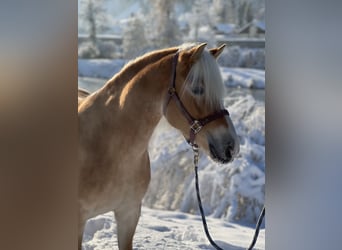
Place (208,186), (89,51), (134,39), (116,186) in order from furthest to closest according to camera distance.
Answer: (89,51) → (134,39) → (208,186) → (116,186)

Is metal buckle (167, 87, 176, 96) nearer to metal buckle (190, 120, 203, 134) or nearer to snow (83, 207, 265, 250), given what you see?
metal buckle (190, 120, 203, 134)

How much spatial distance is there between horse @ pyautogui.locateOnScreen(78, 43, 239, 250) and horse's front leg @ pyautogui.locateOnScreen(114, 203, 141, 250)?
59 millimetres

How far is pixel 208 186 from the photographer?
3.10 meters

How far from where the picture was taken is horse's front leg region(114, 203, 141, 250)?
5.68 ft

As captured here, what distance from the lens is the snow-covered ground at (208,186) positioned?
8.79ft

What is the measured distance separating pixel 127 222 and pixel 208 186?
4.58 feet

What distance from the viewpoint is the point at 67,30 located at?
0.64 meters

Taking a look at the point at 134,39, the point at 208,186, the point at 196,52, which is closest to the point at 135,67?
the point at 196,52

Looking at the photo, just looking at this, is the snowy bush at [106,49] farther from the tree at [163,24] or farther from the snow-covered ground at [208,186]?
the tree at [163,24]

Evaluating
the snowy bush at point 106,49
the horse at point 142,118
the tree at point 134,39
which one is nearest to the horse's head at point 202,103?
the horse at point 142,118

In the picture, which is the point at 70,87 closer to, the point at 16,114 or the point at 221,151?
the point at 16,114

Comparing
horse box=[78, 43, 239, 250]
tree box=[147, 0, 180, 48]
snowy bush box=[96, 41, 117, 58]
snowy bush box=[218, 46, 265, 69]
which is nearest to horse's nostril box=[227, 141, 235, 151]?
horse box=[78, 43, 239, 250]

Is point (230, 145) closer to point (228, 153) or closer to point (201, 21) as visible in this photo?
point (228, 153)

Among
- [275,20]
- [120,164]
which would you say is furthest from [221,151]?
[275,20]
